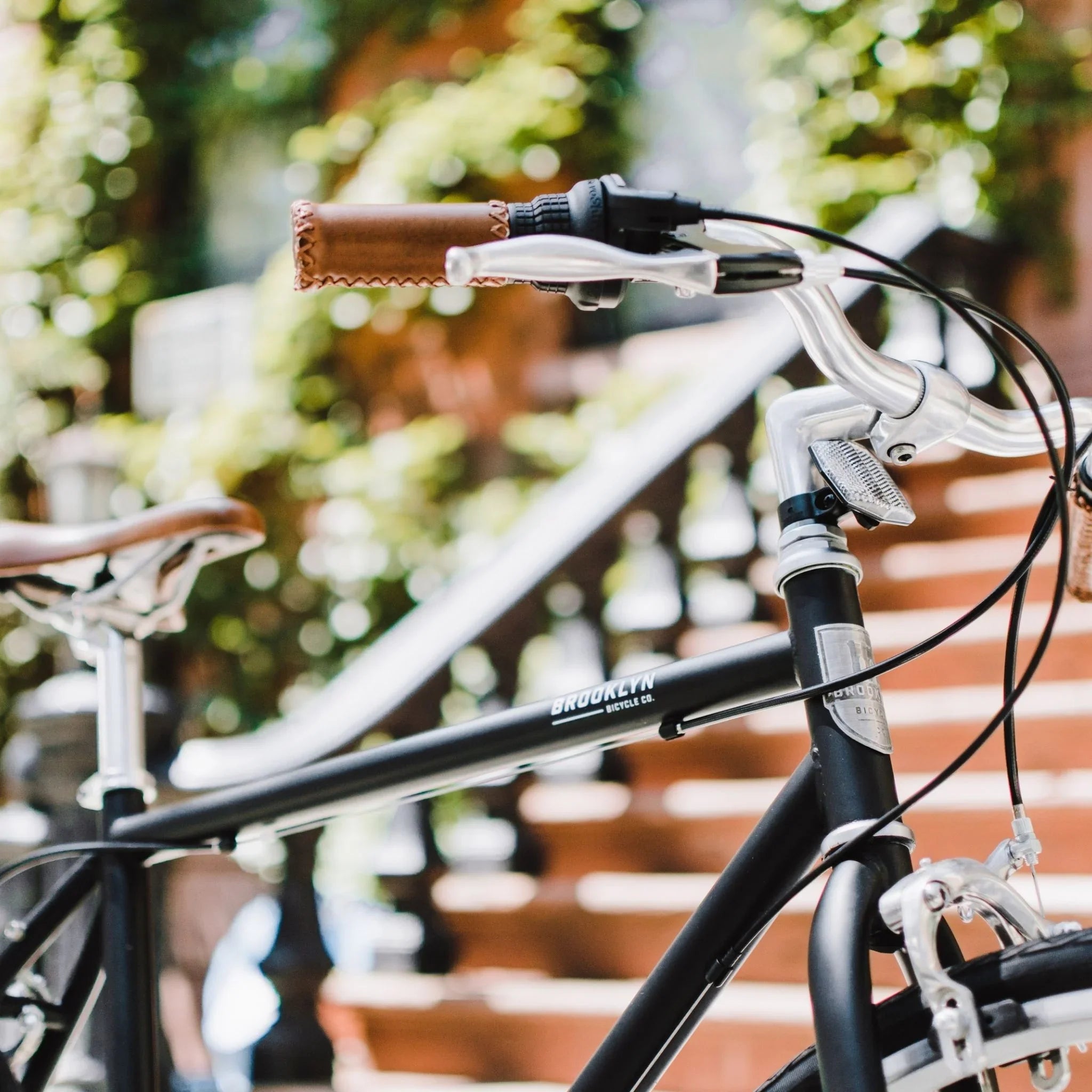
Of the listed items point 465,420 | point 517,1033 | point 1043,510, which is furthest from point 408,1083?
point 465,420

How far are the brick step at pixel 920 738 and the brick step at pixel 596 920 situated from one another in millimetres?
306

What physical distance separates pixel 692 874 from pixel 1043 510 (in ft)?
6.60

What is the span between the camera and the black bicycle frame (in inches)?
34.9

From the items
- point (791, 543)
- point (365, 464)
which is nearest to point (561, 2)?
point (365, 464)

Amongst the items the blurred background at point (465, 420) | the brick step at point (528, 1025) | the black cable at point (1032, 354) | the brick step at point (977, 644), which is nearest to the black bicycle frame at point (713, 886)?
the black cable at point (1032, 354)

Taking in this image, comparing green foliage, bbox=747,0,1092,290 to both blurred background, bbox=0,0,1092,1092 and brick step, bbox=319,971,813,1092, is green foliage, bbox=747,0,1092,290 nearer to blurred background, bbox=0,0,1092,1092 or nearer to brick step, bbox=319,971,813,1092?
blurred background, bbox=0,0,1092,1092

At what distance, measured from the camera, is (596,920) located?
273 centimetres

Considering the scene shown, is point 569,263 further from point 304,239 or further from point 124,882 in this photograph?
point 124,882

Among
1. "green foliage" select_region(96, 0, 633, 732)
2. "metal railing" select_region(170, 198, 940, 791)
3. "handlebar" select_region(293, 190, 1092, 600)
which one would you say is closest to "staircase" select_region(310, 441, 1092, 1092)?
"metal railing" select_region(170, 198, 940, 791)

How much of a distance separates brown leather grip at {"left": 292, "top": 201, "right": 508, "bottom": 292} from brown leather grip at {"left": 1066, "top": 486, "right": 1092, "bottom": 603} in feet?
1.85

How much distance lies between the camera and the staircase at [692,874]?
7.96 ft

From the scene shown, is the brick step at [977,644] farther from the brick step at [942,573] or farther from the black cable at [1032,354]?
the black cable at [1032,354]

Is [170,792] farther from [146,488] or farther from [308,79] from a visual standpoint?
[308,79]

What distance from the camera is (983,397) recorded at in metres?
A: 4.16
